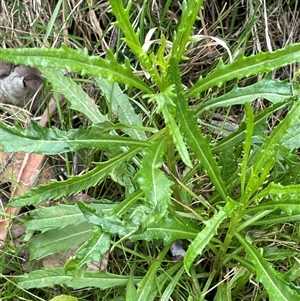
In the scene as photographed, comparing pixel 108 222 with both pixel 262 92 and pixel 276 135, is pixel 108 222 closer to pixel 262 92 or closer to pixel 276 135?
pixel 276 135

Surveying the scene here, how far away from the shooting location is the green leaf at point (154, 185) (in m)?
1.17

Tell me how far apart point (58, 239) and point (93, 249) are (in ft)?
1.14

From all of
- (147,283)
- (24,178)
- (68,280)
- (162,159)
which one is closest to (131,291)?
(147,283)

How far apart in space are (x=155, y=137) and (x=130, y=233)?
24 centimetres

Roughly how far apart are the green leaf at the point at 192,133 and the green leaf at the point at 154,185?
0.26 feet

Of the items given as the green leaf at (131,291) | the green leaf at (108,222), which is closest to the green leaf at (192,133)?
the green leaf at (108,222)

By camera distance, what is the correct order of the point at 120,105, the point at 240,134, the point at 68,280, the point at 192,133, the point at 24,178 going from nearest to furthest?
the point at 192,133 < the point at 240,134 < the point at 68,280 < the point at 120,105 < the point at 24,178

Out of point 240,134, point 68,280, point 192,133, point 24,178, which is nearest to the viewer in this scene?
point 192,133

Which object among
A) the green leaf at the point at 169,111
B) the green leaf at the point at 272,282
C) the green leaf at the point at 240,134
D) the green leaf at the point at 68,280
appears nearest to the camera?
the green leaf at the point at 169,111

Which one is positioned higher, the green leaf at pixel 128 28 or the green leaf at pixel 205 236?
the green leaf at pixel 128 28

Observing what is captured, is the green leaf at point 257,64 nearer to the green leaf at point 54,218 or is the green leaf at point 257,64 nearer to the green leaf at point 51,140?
the green leaf at point 51,140

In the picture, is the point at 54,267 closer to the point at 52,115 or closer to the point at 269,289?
the point at 52,115

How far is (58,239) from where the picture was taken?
156cm

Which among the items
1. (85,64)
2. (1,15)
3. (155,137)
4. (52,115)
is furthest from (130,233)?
(1,15)
